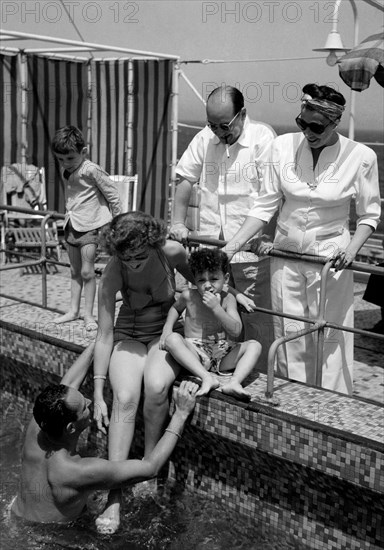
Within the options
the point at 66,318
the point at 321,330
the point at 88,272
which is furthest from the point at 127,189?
the point at 321,330

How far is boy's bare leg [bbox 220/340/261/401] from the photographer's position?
3.73 metres

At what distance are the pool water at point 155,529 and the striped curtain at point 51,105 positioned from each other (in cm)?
750

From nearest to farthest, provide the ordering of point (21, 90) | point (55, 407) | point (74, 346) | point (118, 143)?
point (55, 407)
point (74, 346)
point (21, 90)
point (118, 143)

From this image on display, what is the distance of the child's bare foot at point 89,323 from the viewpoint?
495 cm

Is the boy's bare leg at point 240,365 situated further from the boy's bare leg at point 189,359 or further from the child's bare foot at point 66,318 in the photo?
the child's bare foot at point 66,318

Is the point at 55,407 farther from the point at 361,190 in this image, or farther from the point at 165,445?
the point at 361,190

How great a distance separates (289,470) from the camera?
356 cm

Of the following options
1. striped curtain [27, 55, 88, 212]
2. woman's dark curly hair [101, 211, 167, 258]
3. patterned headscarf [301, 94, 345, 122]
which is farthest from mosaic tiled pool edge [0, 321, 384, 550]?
striped curtain [27, 55, 88, 212]

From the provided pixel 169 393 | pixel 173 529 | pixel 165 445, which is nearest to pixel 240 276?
pixel 169 393

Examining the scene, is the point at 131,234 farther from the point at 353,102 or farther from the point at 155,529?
the point at 353,102

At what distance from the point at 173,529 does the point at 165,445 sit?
433mm

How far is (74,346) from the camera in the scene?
14.9 feet

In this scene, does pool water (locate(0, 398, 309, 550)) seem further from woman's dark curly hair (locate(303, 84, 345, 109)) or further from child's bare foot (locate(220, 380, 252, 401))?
woman's dark curly hair (locate(303, 84, 345, 109))

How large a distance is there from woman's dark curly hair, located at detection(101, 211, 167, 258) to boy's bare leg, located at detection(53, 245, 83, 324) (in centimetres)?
128
